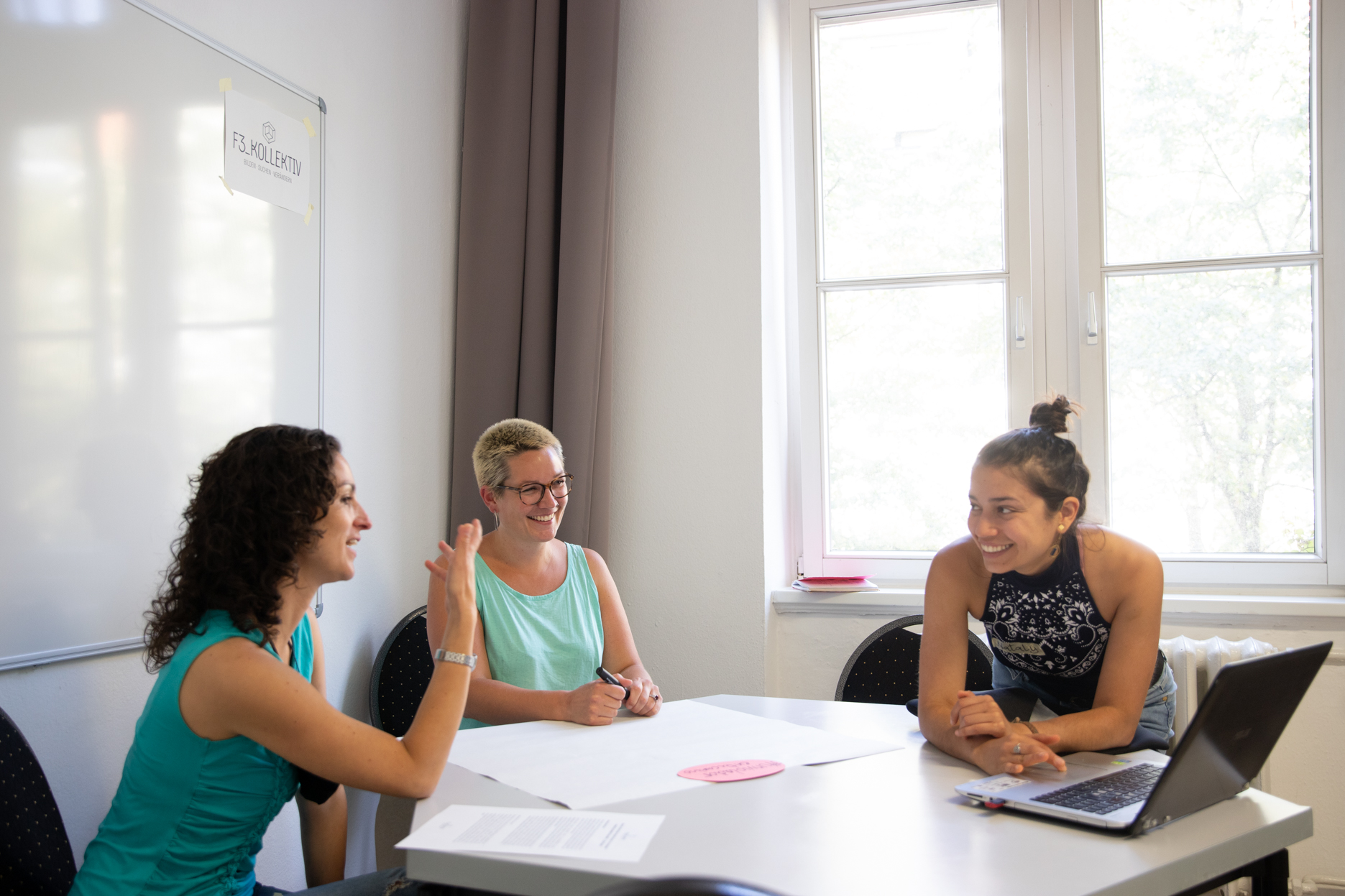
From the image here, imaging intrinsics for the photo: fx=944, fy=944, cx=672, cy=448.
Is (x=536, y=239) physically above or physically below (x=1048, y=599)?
above

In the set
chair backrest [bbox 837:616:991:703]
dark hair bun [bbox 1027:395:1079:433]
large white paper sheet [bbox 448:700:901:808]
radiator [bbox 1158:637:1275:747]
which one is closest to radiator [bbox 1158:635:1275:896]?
radiator [bbox 1158:637:1275:747]

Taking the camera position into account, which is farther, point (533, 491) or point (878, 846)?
point (533, 491)

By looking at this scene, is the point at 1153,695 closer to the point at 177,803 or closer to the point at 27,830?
the point at 177,803

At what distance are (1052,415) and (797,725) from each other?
72cm

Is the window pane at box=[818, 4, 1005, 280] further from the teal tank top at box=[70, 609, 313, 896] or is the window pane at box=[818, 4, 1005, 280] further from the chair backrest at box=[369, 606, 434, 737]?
the teal tank top at box=[70, 609, 313, 896]

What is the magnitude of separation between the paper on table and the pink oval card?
0.56 feet

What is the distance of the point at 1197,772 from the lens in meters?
1.11

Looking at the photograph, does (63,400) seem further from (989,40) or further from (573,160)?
(989,40)

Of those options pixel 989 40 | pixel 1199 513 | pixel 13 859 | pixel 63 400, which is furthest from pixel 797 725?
pixel 989 40

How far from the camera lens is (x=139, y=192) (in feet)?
5.77

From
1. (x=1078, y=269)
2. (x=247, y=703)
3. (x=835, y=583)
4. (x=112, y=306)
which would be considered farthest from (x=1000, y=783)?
(x=1078, y=269)

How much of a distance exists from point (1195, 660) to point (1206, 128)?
155 cm

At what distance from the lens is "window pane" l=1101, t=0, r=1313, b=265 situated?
8.91 ft

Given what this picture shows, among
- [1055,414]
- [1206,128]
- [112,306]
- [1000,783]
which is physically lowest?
[1000,783]
